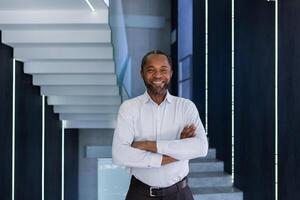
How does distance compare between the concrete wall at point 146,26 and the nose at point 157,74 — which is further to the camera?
the concrete wall at point 146,26

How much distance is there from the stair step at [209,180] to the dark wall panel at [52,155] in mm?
2199

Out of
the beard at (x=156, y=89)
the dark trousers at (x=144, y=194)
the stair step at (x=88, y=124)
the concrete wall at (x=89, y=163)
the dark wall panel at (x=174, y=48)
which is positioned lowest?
the concrete wall at (x=89, y=163)

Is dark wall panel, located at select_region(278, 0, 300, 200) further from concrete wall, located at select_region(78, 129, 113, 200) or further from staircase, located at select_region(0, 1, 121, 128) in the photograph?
concrete wall, located at select_region(78, 129, 113, 200)

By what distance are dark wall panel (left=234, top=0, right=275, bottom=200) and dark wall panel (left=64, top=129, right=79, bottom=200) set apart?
12.1 feet

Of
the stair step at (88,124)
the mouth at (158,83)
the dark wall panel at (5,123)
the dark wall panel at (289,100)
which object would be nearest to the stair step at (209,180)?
the dark wall panel at (289,100)

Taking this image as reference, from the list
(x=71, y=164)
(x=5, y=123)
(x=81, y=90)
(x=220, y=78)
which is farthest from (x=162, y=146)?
(x=71, y=164)

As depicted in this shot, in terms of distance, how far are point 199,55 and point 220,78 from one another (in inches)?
60.2

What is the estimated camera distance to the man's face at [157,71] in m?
1.76

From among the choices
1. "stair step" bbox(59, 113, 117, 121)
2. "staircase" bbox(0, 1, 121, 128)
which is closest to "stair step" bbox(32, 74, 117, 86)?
"staircase" bbox(0, 1, 121, 128)

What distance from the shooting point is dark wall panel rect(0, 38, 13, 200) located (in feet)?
12.2

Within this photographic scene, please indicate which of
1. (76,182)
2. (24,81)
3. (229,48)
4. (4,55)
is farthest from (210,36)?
(76,182)

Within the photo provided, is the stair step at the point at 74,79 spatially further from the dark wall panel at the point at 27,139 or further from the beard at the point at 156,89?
the beard at the point at 156,89

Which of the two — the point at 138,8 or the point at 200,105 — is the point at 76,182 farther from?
the point at 138,8

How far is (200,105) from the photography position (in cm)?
709
